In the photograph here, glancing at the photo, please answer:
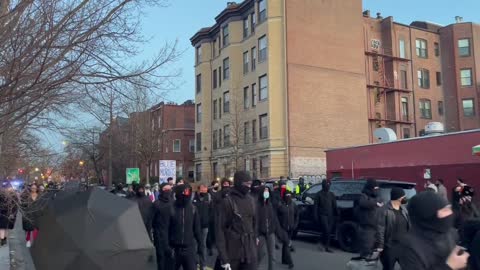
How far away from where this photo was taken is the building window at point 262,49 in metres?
38.1

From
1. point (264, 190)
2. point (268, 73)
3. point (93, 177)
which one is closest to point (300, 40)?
point (268, 73)

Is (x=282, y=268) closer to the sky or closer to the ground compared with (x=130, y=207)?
closer to the ground

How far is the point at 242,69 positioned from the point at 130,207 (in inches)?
1461

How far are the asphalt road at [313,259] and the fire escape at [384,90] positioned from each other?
2975cm

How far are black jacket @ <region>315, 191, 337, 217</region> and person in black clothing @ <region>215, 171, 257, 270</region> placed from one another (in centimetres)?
705

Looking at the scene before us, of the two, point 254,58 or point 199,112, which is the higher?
point 254,58

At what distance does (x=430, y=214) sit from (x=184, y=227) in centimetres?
547

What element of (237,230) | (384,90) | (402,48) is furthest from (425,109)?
(237,230)

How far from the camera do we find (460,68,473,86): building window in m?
47.7

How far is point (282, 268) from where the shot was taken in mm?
11242

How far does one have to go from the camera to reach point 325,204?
535 inches

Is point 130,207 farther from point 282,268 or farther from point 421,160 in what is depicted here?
point 421,160

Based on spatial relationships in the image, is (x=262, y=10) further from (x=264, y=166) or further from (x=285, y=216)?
(x=285, y=216)

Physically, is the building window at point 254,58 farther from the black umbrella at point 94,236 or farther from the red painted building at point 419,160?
the black umbrella at point 94,236
